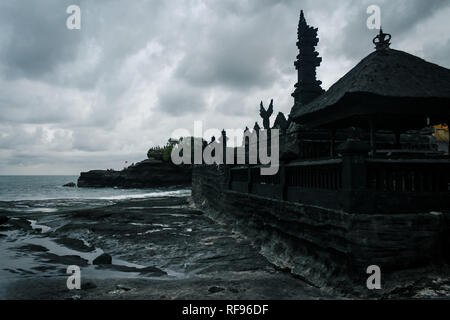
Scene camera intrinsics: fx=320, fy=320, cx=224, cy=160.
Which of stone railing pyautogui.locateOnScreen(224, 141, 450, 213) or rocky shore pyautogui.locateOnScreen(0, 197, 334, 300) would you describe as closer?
stone railing pyautogui.locateOnScreen(224, 141, 450, 213)

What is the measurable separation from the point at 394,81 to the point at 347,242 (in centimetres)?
409

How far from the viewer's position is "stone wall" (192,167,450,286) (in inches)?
225

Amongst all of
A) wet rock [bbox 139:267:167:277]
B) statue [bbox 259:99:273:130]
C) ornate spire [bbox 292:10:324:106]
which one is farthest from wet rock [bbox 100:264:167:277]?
ornate spire [bbox 292:10:324:106]

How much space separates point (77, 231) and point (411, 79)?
48.8 feet

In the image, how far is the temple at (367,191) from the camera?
19.0 feet

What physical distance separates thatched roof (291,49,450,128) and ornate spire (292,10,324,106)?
9.61 m

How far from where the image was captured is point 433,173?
257 inches

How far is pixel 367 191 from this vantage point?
6043mm

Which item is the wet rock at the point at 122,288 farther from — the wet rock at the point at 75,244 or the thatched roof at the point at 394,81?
the thatched roof at the point at 394,81

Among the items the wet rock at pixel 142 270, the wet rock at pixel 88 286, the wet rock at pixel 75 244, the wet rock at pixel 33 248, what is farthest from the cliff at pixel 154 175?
the wet rock at pixel 88 286

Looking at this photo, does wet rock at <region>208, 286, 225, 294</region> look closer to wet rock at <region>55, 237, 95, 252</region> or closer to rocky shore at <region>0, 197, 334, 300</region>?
rocky shore at <region>0, 197, 334, 300</region>

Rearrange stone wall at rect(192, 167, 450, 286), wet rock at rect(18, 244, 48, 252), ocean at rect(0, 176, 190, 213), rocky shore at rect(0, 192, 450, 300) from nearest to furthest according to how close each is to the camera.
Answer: stone wall at rect(192, 167, 450, 286) → rocky shore at rect(0, 192, 450, 300) → wet rock at rect(18, 244, 48, 252) → ocean at rect(0, 176, 190, 213)
